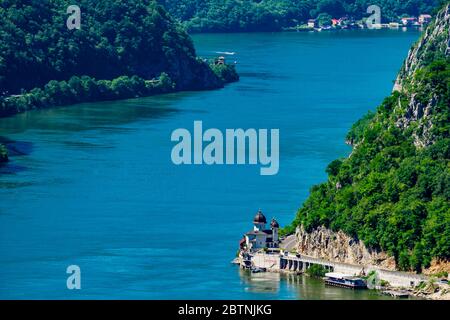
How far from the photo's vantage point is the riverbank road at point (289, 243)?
75.0 meters

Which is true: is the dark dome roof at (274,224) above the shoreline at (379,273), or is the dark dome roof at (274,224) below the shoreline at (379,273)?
above

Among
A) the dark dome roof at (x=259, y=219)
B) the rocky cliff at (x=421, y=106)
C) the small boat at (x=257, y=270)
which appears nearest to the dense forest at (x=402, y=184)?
the rocky cliff at (x=421, y=106)

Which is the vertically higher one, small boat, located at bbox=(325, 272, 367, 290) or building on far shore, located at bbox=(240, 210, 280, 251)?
building on far shore, located at bbox=(240, 210, 280, 251)

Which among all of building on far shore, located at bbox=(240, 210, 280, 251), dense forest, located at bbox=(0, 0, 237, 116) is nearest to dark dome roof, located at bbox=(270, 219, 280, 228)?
building on far shore, located at bbox=(240, 210, 280, 251)

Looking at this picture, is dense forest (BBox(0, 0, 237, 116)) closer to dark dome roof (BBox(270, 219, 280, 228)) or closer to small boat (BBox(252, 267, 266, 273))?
dark dome roof (BBox(270, 219, 280, 228))

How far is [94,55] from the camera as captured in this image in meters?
144

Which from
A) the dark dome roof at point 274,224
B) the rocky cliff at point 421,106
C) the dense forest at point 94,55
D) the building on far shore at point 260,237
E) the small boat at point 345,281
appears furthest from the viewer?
the dense forest at point 94,55

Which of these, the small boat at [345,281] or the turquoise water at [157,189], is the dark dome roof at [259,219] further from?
the small boat at [345,281]

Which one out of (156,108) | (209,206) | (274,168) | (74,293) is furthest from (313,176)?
(156,108)

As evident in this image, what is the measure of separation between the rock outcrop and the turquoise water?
2.22 metres

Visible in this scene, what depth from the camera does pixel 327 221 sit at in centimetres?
7412

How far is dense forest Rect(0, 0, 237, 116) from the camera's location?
13300 cm

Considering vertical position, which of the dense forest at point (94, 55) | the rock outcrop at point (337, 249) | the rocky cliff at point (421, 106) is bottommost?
the dense forest at point (94, 55)

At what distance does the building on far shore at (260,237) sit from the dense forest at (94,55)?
51.2m
